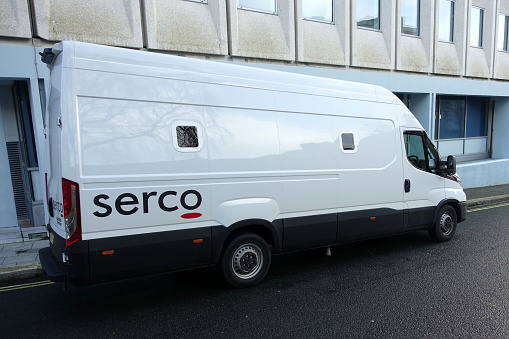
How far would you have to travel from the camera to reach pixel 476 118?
51.9ft

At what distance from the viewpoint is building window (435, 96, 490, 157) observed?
14.3 m

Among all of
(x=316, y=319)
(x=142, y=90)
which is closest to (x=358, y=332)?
(x=316, y=319)

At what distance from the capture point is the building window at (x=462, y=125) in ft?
47.1

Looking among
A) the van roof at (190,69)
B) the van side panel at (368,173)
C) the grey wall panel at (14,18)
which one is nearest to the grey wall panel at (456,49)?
the van side panel at (368,173)

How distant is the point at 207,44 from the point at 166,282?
19.4 ft

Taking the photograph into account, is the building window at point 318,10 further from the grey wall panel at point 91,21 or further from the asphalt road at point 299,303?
the asphalt road at point 299,303

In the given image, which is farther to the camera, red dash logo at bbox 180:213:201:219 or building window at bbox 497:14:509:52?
building window at bbox 497:14:509:52

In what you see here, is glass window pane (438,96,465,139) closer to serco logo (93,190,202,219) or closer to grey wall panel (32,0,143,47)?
grey wall panel (32,0,143,47)

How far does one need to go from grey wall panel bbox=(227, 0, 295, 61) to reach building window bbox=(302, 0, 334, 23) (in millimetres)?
868

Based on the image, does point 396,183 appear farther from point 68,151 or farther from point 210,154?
point 68,151

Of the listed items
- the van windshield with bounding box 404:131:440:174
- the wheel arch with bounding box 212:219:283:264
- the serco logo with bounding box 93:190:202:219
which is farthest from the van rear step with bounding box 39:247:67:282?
the van windshield with bounding box 404:131:440:174

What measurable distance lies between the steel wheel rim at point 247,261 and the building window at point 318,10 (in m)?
8.02

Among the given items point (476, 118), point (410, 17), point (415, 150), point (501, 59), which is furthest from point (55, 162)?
point (501, 59)

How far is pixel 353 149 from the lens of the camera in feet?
17.4
